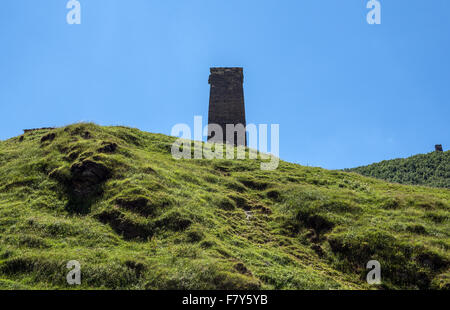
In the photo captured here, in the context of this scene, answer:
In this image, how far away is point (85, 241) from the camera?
13430 millimetres

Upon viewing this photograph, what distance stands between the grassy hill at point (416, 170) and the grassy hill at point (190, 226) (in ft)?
67.9

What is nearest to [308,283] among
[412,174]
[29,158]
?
[29,158]

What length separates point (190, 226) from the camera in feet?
49.0

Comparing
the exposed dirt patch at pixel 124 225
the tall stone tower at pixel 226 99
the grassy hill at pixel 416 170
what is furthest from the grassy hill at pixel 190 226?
the grassy hill at pixel 416 170

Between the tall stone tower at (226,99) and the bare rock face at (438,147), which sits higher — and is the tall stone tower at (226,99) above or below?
above

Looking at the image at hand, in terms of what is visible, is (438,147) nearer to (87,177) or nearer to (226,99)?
(226,99)

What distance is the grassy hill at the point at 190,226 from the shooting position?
463 inches

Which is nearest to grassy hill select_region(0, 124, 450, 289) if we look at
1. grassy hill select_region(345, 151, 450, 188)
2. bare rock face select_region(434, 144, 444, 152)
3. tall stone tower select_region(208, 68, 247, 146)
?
tall stone tower select_region(208, 68, 247, 146)

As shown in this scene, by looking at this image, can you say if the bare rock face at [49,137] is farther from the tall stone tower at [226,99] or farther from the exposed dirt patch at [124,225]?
the tall stone tower at [226,99]

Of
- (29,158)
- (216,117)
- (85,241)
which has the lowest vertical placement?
(85,241)

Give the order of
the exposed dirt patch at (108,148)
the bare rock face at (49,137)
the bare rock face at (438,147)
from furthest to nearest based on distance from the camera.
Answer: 1. the bare rock face at (438,147)
2. the bare rock face at (49,137)
3. the exposed dirt patch at (108,148)
